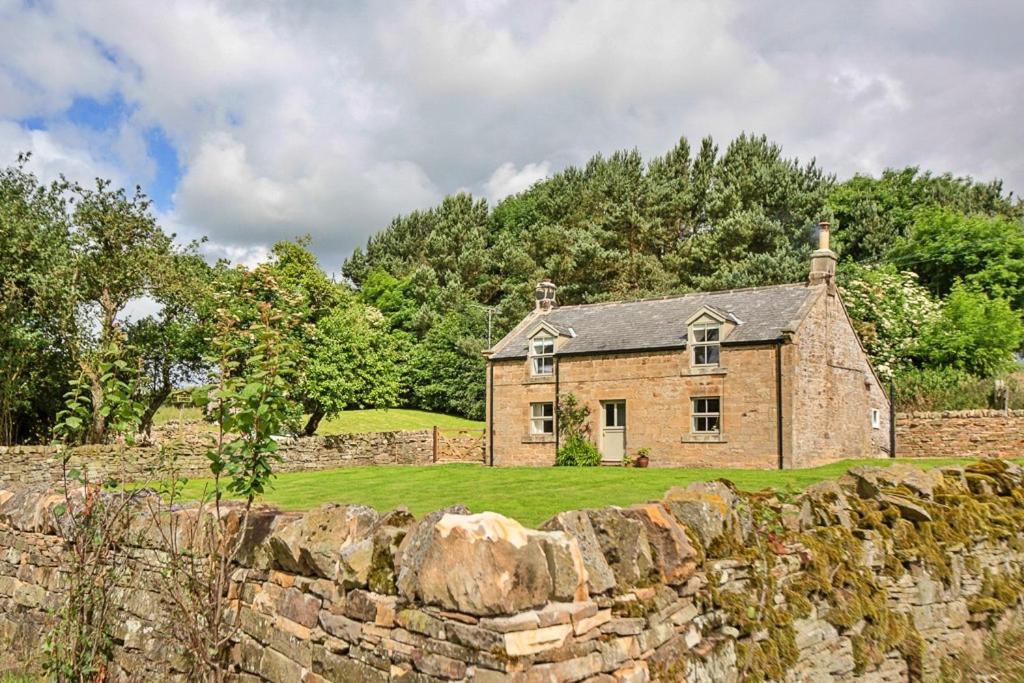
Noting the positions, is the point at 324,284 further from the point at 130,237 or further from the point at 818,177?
the point at 818,177

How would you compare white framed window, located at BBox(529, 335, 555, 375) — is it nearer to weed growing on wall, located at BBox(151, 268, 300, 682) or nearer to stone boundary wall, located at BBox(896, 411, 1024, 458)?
stone boundary wall, located at BBox(896, 411, 1024, 458)

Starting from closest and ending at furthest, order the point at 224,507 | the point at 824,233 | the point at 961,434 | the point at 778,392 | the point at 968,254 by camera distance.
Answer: the point at 224,507
the point at 778,392
the point at 824,233
the point at 961,434
the point at 968,254

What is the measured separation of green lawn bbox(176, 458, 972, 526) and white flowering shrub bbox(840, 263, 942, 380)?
14.6 metres

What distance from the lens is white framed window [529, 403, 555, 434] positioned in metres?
28.9

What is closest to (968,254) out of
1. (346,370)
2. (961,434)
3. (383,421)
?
(961,434)

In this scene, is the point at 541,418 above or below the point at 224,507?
above

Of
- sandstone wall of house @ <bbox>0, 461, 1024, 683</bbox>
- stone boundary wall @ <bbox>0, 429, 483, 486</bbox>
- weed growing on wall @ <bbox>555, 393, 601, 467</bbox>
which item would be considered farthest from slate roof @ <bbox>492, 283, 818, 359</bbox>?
sandstone wall of house @ <bbox>0, 461, 1024, 683</bbox>

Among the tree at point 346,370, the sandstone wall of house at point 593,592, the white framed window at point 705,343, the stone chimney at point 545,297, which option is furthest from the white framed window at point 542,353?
the sandstone wall of house at point 593,592

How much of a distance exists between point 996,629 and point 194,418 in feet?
121

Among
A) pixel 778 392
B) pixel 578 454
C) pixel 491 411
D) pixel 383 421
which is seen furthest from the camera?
pixel 383 421

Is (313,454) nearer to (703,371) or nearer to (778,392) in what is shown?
(703,371)

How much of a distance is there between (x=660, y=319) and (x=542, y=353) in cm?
485

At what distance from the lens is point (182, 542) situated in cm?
578

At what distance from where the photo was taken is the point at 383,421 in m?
46.1
